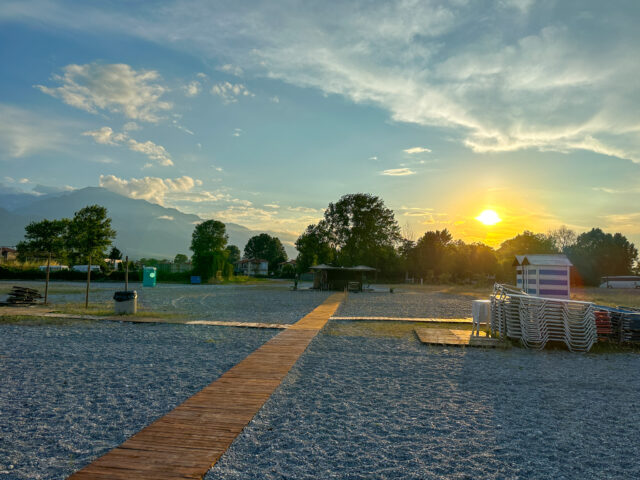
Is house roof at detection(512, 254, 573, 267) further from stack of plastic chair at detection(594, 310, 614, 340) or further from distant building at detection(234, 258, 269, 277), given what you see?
distant building at detection(234, 258, 269, 277)

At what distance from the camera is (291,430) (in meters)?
3.91

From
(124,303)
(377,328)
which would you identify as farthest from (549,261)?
(124,303)

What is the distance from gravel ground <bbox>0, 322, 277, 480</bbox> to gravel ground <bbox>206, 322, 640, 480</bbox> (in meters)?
1.18

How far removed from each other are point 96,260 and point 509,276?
1900 inches

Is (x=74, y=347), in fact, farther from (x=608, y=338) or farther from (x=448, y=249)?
(x=448, y=249)

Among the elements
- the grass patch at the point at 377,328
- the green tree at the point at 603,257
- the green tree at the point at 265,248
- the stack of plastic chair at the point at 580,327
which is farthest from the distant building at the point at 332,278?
the green tree at the point at 265,248

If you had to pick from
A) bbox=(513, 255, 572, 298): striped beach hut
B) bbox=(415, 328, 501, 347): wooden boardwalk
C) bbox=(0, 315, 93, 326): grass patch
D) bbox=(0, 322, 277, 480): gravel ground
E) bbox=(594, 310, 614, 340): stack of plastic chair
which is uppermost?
bbox=(513, 255, 572, 298): striped beach hut

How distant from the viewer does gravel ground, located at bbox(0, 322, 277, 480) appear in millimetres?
3422

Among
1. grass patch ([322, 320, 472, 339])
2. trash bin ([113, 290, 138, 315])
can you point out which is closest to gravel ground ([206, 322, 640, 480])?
grass patch ([322, 320, 472, 339])

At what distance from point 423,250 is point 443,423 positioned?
5530 centimetres

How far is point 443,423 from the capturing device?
4133 millimetres

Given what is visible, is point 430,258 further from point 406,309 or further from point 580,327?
point 580,327

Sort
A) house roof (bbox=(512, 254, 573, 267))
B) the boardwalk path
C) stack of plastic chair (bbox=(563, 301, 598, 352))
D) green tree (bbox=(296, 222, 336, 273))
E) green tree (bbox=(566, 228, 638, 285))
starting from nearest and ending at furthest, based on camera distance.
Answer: the boardwalk path → stack of plastic chair (bbox=(563, 301, 598, 352)) → house roof (bbox=(512, 254, 573, 267)) → green tree (bbox=(296, 222, 336, 273)) → green tree (bbox=(566, 228, 638, 285))

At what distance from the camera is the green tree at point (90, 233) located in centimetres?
4478
